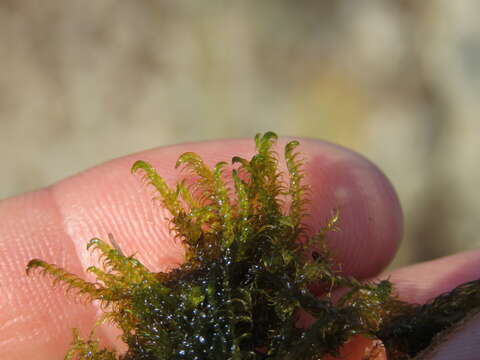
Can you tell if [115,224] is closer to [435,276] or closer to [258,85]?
[435,276]

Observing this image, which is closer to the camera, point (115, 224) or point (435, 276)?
point (115, 224)

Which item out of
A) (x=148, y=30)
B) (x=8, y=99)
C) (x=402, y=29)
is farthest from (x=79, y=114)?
(x=402, y=29)

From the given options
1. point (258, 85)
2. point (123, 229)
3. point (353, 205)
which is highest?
point (258, 85)

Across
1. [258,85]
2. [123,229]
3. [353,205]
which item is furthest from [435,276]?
[258,85]

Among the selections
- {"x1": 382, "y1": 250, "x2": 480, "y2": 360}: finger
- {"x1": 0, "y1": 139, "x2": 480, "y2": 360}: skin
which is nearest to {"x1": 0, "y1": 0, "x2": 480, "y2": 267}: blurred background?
{"x1": 382, "y1": 250, "x2": 480, "y2": 360}: finger

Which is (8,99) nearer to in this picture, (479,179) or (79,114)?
(79,114)

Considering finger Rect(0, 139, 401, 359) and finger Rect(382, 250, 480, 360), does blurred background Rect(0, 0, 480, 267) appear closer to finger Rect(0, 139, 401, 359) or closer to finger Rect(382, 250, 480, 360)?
finger Rect(382, 250, 480, 360)

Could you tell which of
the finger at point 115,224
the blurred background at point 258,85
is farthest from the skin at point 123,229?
the blurred background at point 258,85
